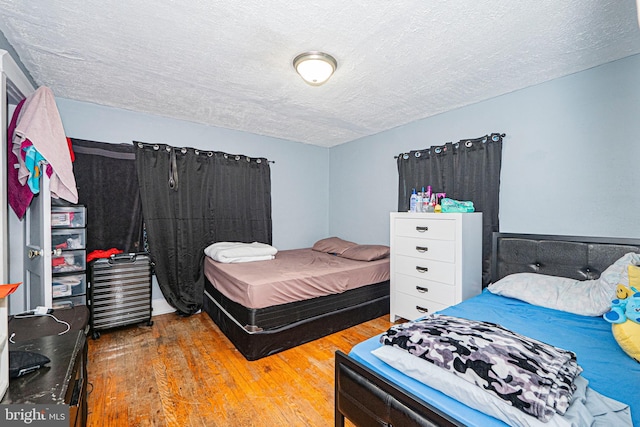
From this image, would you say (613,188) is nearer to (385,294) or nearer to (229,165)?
(385,294)

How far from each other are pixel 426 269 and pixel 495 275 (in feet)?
1.97

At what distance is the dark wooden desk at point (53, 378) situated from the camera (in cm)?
91

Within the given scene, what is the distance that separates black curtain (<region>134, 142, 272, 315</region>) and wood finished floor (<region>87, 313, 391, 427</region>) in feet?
2.03

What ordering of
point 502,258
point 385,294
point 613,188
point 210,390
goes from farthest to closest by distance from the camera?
point 385,294 < point 502,258 < point 613,188 < point 210,390

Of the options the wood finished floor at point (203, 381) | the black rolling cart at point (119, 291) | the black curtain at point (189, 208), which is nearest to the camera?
the wood finished floor at point (203, 381)

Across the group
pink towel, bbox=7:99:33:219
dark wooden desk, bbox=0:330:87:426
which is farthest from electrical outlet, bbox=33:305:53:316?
pink towel, bbox=7:99:33:219

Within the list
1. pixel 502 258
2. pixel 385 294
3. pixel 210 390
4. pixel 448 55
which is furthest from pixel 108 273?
pixel 502 258

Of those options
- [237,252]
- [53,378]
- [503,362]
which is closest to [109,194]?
[237,252]

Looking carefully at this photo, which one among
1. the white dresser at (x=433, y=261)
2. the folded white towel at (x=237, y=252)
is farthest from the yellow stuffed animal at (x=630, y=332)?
the folded white towel at (x=237, y=252)

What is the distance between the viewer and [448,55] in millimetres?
1899

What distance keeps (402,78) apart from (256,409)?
2555 millimetres

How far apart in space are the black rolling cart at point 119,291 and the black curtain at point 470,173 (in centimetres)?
307

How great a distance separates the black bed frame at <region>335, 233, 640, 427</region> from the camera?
3.25 ft

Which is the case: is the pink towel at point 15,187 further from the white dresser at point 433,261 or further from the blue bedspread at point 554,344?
the white dresser at point 433,261
